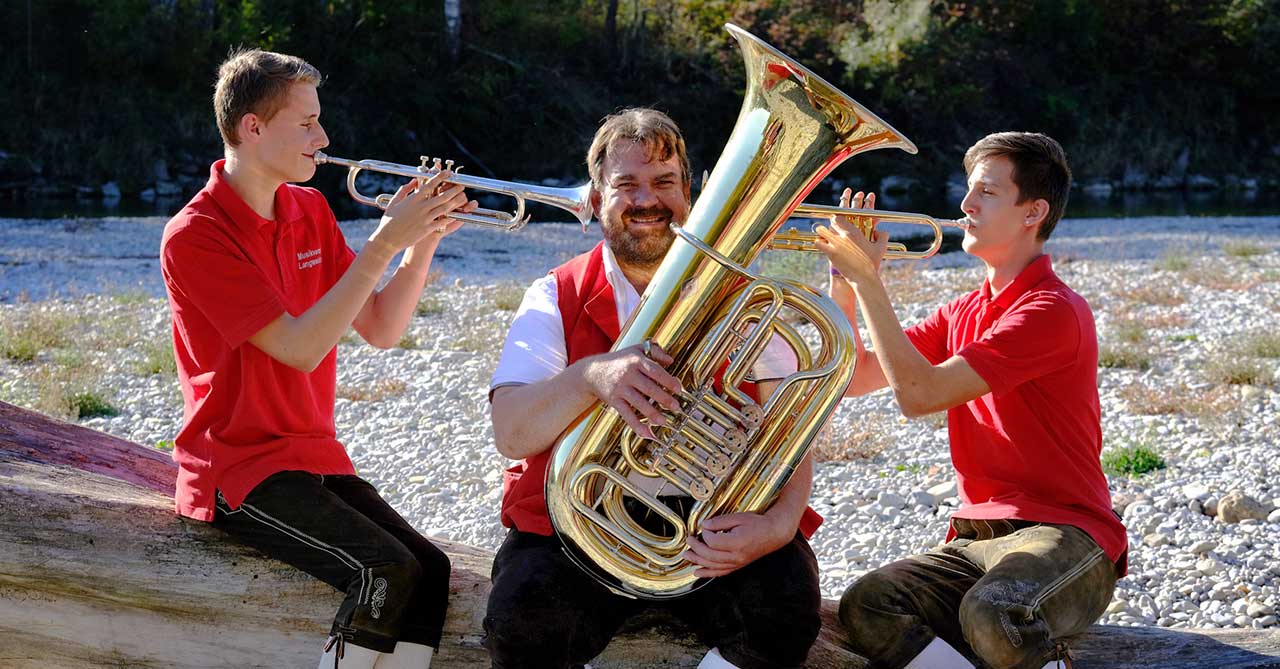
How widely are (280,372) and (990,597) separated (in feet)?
6.19

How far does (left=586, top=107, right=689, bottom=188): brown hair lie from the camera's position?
3.38m

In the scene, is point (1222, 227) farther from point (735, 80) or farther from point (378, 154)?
point (378, 154)

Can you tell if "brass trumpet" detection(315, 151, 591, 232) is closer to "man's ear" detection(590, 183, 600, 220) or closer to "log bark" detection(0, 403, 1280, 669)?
"man's ear" detection(590, 183, 600, 220)

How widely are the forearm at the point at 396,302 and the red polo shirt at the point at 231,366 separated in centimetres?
27

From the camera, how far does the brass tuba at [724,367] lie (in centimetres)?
298

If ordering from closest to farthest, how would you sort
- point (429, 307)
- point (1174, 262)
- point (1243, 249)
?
1. point (429, 307)
2. point (1174, 262)
3. point (1243, 249)

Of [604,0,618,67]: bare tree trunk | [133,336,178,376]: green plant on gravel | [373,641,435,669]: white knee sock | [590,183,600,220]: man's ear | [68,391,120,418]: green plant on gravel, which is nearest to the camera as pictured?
[373,641,435,669]: white knee sock

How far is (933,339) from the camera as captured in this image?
3793 mm

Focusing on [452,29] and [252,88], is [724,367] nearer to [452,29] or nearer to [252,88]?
[252,88]

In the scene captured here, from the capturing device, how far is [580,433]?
10.0 ft

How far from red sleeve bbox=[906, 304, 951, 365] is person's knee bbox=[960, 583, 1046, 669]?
2.75ft

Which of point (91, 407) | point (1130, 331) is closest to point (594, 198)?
point (91, 407)

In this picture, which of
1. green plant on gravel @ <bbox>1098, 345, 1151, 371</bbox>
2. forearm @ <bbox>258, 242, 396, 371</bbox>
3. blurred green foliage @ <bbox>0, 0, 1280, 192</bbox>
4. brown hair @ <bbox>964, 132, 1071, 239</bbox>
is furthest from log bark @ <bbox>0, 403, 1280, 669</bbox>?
blurred green foliage @ <bbox>0, 0, 1280, 192</bbox>

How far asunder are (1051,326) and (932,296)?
895 cm
